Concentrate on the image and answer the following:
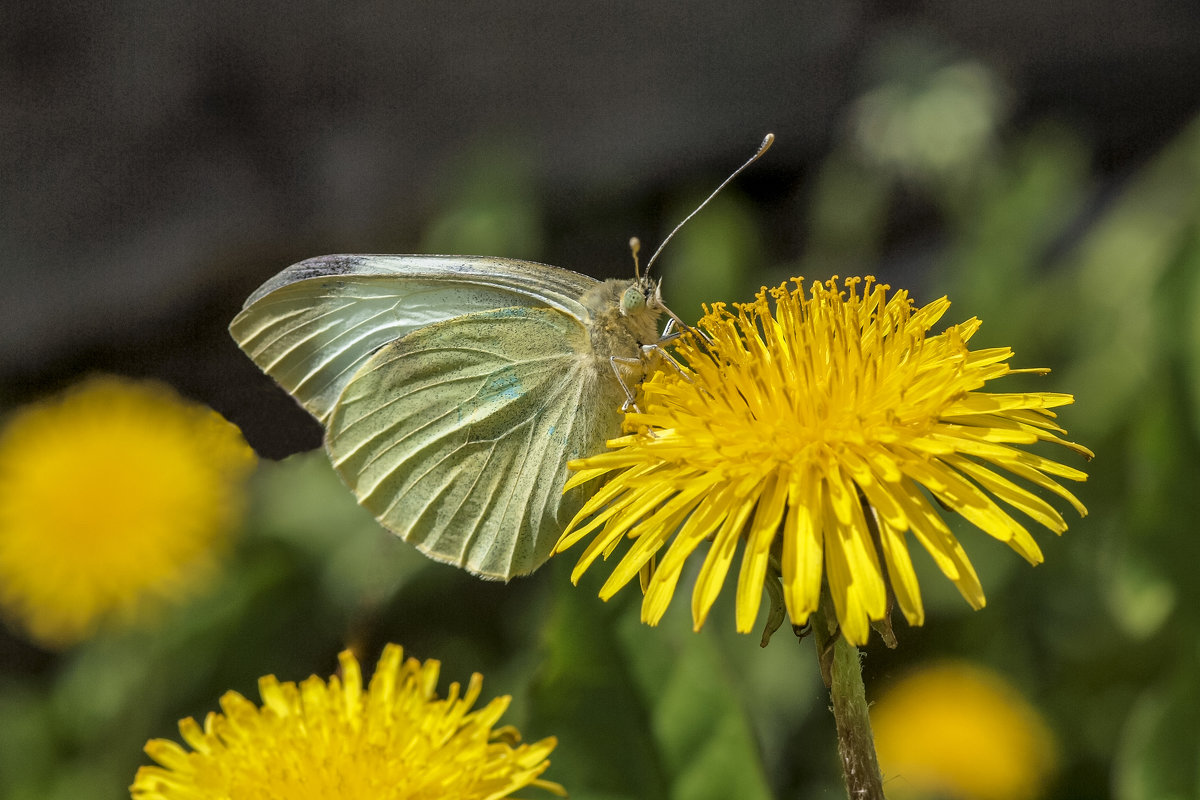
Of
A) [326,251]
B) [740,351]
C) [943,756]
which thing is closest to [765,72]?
[326,251]

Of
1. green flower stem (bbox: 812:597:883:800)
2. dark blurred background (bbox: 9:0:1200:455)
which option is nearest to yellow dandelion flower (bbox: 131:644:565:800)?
green flower stem (bbox: 812:597:883:800)

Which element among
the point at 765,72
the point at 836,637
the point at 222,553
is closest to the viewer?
the point at 836,637

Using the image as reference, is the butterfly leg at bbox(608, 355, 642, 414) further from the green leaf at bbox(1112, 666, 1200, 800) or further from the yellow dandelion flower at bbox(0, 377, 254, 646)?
the yellow dandelion flower at bbox(0, 377, 254, 646)

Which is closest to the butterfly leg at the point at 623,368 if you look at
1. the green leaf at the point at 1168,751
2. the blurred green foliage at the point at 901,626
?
the blurred green foliage at the point at 901,626

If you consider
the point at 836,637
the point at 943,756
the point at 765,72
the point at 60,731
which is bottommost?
the point at 60,731

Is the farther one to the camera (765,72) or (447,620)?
(765,72)

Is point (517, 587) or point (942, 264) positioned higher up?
point (942, 264)

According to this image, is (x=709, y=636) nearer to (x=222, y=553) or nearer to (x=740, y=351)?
(x=740, y=351)
